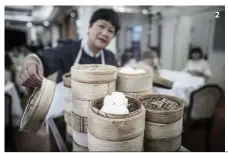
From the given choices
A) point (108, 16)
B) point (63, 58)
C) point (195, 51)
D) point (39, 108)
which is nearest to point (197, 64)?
point (195, 51)

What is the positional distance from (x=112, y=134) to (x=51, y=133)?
66 cm

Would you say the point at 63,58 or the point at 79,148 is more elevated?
the point at 63,58

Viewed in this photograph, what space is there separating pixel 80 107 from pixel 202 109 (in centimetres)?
144

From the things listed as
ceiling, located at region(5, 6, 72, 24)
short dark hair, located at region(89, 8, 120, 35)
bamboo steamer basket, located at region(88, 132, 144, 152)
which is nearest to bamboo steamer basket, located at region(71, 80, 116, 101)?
bamboo steamer basket, located at region(88, 132, 144, 152)

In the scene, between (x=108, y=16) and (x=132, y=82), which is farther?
(x=108, y=16)

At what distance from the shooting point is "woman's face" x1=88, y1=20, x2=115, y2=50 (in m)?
0.94

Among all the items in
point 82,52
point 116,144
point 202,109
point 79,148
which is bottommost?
point 202,109

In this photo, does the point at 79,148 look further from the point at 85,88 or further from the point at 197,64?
the point at 197,64

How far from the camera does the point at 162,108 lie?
67 cm

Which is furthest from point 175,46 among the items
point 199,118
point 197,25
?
point 199,118

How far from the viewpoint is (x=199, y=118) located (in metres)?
1.76

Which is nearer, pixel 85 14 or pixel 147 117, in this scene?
pixel 147 117

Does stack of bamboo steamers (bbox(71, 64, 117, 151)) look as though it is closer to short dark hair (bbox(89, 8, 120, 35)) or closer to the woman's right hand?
the woman's right hand
